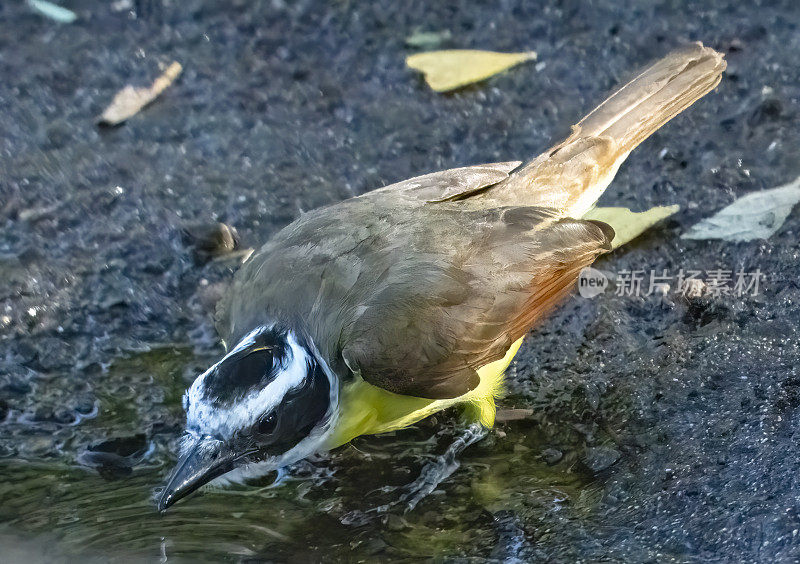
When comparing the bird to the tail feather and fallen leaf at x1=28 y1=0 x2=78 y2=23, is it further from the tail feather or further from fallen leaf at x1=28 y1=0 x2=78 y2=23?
fallen leaf at x1=28 y1=0 x2=78 y2=23

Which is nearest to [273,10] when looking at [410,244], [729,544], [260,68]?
[260,68]

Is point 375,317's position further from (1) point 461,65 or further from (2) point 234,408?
(1) point 461,65

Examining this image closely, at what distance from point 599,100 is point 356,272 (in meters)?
2.57

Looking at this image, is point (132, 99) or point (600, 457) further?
point (132, 99)

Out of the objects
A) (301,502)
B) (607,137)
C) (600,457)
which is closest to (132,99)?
(607,137)

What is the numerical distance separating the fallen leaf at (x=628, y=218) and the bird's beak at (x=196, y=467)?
2259 mm

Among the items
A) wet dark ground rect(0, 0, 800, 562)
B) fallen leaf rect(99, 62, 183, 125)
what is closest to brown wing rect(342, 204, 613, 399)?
wet dark ground rect(0, 0, 800, 562)

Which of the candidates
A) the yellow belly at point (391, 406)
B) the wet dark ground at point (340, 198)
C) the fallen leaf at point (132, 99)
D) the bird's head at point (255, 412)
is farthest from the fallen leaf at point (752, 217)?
the fallen leaf at point (132, 99)

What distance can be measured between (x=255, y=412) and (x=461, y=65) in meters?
3.26

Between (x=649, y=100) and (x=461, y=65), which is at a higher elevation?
(x=649, y=100)

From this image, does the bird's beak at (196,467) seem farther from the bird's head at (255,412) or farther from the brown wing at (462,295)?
the brown wing at (462,295)

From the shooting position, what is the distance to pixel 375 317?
3617 millimetres

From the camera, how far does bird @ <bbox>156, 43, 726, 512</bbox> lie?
350 centimetres

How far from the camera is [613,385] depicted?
3.98 meters
